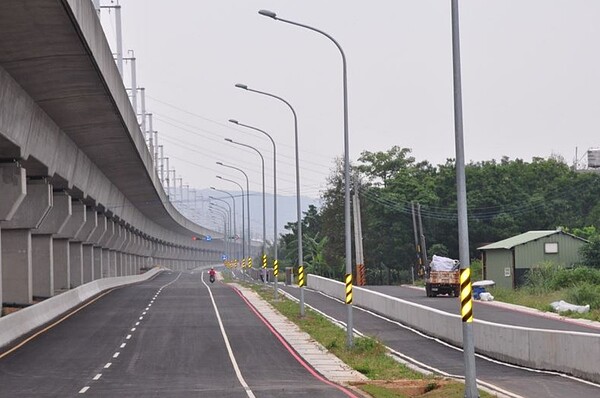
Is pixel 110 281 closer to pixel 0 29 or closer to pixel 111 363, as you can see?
pixel 111 363

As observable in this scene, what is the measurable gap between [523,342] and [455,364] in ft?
7.17

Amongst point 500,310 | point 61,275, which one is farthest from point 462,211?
point 61,275

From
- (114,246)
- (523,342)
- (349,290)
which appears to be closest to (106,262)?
(114,246)

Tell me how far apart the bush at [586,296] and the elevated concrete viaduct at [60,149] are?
21994 mm

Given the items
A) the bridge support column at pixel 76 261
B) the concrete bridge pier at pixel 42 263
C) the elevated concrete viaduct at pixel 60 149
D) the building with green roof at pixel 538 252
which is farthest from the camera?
the bridge support column at pixel 76 261

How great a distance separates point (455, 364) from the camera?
32.6 metres

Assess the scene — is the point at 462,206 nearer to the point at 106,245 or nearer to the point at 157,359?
the point at 157,359

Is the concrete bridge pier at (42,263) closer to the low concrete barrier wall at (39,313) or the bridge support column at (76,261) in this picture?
the low concrete barrier wall at (39,313)

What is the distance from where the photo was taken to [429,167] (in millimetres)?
133625

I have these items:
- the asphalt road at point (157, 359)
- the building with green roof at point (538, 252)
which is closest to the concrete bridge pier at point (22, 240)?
the asphalt road at point (157, 359)

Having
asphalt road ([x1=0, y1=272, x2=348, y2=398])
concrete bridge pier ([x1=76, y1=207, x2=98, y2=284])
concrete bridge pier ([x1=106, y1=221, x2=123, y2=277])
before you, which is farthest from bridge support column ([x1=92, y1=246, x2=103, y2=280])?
asphalt road ([x1=0, y1=272, x2=348, y2=398])

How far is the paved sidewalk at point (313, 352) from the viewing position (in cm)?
3059

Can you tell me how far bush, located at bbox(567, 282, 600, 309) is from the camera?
50947 millimetres

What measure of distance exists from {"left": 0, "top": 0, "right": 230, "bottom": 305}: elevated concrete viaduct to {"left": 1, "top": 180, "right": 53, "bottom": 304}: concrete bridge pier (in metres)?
0.05
